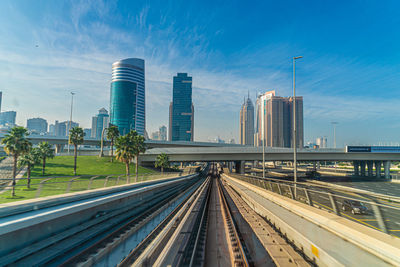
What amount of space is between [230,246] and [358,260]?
5.97 metres

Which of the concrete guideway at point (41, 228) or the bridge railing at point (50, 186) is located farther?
the bridge railing at point (50, 186)

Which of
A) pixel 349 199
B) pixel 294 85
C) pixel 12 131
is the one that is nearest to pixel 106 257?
pixel 349 199

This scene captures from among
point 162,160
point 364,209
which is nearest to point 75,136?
point 162,160

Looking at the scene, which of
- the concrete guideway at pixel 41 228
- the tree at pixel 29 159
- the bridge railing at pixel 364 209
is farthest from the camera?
the tree at pixel 29 159

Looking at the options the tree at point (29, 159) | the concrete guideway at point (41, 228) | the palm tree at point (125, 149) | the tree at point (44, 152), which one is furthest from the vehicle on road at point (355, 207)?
the tree at point (44, 152)

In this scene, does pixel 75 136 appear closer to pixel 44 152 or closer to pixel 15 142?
pixel 44 152

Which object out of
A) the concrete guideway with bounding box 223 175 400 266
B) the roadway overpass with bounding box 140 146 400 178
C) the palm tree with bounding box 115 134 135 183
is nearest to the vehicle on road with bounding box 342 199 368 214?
the concrete guideway with bounding box 223 175 400 266

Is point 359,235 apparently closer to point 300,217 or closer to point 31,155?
point 300,217

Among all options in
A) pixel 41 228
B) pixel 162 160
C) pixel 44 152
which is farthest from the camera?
pixel 162 160

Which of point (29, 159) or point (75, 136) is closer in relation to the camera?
point (29, 159)

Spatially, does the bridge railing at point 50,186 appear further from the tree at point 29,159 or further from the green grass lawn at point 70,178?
the tree at point 29,159

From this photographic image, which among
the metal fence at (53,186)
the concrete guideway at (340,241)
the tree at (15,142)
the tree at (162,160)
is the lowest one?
the tree at (162,160)

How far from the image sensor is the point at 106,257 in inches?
311

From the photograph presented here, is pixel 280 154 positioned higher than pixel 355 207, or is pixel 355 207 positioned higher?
pixel 280 154
